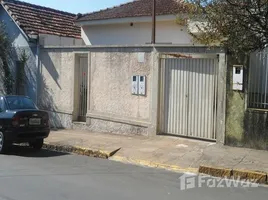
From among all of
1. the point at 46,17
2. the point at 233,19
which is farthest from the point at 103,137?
the point at 46,17

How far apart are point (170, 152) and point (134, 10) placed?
9563mm

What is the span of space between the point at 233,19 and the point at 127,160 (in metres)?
4.03

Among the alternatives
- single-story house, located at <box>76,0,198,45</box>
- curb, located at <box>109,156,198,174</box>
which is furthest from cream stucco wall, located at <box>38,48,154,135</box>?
single-story house, located at <box>76,0,198,45</box>

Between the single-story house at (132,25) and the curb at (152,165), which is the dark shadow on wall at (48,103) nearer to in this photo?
the single-story house at (132,25)

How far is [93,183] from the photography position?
7.41 metres

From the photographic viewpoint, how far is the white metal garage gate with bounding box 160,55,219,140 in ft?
36.3

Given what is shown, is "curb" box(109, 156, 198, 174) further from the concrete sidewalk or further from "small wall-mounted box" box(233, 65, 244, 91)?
"small wall-mounted box" box(233, 65, 244, 91)

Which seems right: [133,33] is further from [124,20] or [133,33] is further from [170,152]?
[170,152]

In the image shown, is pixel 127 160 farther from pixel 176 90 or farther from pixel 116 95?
pixel 116 95

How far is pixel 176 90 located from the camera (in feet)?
38.5

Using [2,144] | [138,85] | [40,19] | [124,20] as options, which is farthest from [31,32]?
[2,144]

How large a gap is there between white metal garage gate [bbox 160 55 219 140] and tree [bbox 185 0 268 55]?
1.61m

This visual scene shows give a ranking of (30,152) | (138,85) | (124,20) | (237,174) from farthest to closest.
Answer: (124,20), (138,85), (30,152), (237,174)

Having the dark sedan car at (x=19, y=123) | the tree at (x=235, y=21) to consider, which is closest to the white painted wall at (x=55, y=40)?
the dark sedan car at (x=19, y=123)
